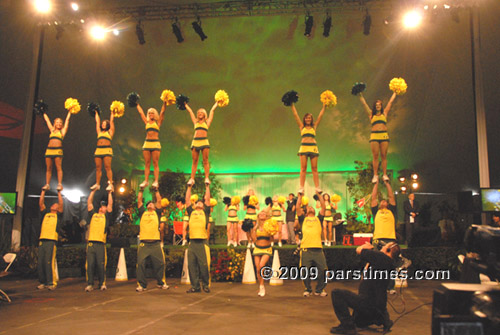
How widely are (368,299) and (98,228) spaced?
20.6 feet

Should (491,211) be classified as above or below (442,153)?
below

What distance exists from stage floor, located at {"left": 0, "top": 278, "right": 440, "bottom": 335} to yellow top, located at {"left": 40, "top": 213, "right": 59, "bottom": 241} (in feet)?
3.84

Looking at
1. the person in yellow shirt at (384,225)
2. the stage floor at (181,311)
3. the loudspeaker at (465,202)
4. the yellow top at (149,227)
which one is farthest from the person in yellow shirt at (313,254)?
the loudspeaker at (465,202)

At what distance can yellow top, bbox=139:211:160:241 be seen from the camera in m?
8.66

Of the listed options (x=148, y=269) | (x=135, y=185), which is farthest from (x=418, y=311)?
(x=135, y=185)

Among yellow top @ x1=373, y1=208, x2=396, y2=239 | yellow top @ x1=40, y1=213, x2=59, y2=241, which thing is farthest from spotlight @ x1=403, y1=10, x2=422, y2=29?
yellow top @ x1=40, y1=213, x2=59, y2=241

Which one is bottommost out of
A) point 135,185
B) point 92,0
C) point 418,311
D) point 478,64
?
point 418,311

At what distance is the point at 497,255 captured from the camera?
9.32 feet

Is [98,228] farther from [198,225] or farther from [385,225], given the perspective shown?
[385,225]

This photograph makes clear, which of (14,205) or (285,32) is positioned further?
(285,32)

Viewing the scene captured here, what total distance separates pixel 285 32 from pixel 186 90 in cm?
497

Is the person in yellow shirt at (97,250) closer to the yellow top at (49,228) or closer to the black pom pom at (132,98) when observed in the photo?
the yellow top at (49,228)

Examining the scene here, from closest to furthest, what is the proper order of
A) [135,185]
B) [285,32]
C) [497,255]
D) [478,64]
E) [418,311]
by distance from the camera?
[497,255]
[418,311]
[478,64]
[285,32]
[135,185]

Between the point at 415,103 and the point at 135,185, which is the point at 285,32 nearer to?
the point at 415,103
